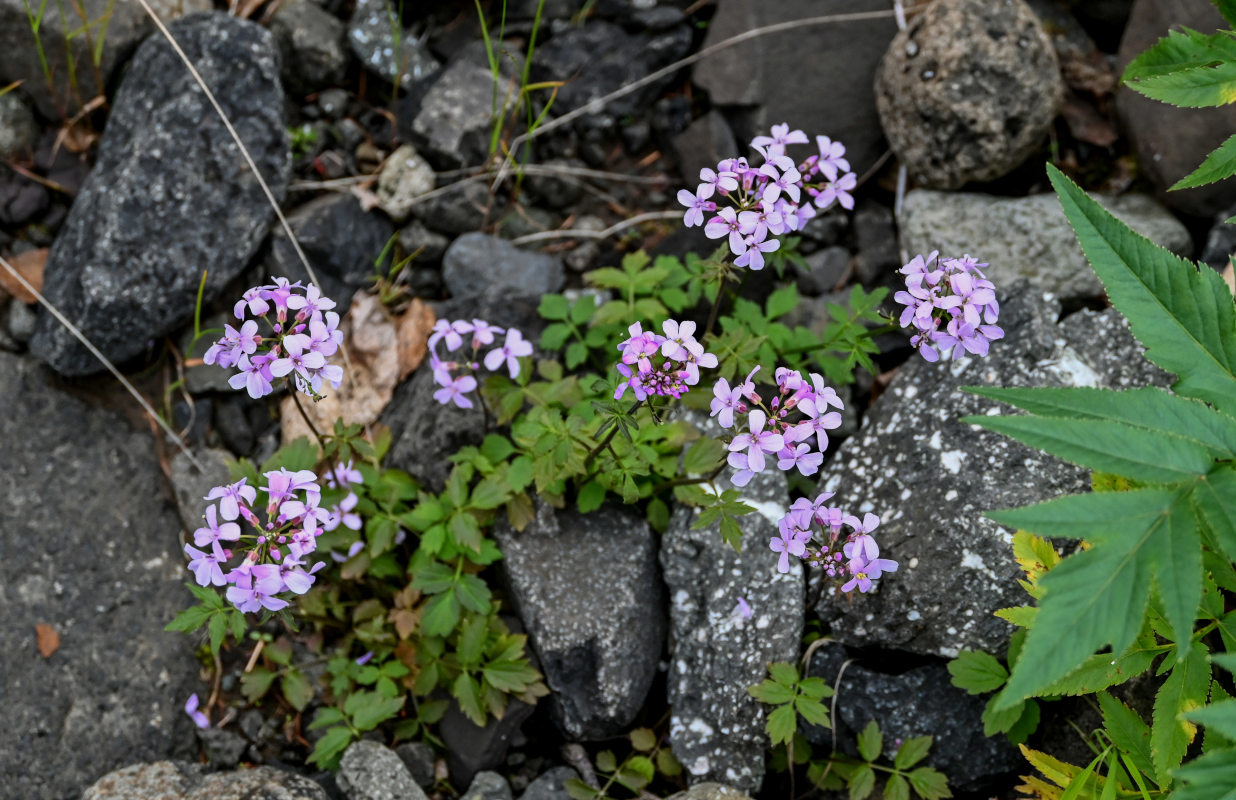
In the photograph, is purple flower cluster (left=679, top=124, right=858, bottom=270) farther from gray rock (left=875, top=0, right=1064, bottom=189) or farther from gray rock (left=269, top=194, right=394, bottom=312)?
gray rock (left=269, top=194, right=394, bottom=312)

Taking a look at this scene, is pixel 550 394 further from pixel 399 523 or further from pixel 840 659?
pixel 840 659

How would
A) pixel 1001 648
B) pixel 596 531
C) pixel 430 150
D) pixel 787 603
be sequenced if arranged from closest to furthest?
pixel 1001 648
pixel 787 603
pixel 596 531
pixel 430 150

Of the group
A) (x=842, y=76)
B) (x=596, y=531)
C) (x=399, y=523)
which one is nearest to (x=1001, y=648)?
(x=596, y=531)

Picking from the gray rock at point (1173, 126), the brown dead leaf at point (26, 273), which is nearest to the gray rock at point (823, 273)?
the gray rock at point (1173, 126)

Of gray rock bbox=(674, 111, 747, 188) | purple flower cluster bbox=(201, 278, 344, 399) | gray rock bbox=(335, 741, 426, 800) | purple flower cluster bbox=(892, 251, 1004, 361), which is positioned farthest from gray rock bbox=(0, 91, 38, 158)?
purple flower cluster bbox=(892, 251, 1004, 361)

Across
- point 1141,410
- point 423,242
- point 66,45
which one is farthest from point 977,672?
point 66,45

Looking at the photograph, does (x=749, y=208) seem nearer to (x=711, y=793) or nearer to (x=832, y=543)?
(x=832, y=543)
